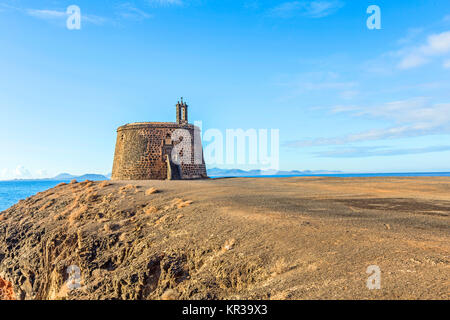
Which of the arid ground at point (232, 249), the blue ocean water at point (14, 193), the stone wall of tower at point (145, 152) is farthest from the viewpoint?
the blue ocean water at point (14, 193)

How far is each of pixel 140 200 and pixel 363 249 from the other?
34.2 feet

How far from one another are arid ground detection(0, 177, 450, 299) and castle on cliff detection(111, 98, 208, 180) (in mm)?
12534

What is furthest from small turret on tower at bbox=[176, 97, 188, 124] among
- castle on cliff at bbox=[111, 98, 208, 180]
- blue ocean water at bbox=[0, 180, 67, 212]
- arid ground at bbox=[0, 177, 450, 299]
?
blue ocean water at bbox=[0, 180, 67, 212]

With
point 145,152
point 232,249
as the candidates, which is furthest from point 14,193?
point 232,249

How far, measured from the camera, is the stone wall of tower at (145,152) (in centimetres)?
2811

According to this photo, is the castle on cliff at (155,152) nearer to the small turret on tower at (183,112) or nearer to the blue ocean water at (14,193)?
the small turret on tower at (183,112)

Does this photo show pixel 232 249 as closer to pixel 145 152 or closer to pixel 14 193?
pixel 145 152

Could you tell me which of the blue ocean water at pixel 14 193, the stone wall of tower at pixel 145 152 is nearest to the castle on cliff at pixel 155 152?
the stone wall of tower at pixel 145 152

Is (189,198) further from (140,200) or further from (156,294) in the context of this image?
(156,294)

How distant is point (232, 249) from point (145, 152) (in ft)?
73.5

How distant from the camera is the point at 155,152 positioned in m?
28.3
